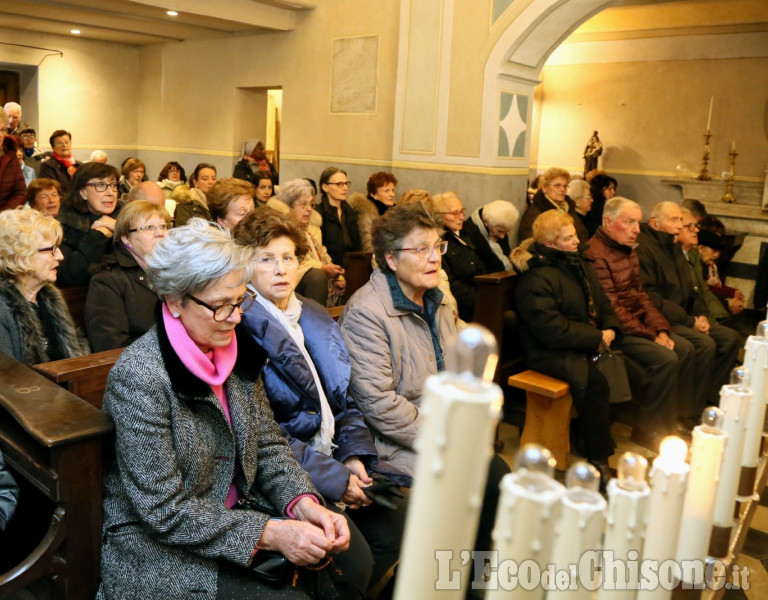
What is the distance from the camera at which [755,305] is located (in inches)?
305

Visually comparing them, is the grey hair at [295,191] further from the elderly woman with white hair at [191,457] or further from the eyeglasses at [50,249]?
the elderly woman with white hair at [191,457]

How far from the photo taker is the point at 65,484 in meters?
1.59

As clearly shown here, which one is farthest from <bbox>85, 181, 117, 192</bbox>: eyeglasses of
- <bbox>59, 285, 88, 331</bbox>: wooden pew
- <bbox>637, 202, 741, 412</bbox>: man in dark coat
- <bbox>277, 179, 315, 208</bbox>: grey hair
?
<bbox>637, 202, 741, 412</bbox>: man in dark coat

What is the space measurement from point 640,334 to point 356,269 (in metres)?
1.85

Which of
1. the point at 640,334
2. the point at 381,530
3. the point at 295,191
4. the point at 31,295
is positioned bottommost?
the point at 381,530

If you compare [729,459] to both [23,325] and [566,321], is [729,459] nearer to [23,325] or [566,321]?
[23,325]

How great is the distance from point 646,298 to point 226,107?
6713 millimetres

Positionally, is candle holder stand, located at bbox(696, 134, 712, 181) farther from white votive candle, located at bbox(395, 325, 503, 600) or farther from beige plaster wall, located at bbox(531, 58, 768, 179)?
white votive candle, located at bbox(395, 325, 503, 600)

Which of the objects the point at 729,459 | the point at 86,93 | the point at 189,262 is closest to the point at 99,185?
the point at 189,262

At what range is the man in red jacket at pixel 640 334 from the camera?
13.4 ft

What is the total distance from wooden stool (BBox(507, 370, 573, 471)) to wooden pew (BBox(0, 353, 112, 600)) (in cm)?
244

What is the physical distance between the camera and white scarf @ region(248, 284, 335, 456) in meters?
2.30

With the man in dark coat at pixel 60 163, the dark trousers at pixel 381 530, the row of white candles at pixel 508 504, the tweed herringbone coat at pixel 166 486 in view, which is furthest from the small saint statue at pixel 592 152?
the row of white candles at pixel 508 504

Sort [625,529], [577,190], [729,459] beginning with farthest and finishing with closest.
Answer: [577,190] < [729,459] < [625,529]
